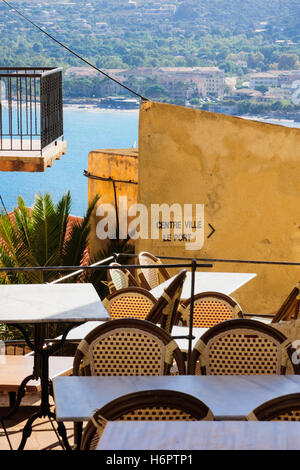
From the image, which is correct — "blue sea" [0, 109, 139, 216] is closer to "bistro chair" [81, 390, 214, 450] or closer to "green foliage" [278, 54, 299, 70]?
"green foliage" [278, 54, 299, 70]

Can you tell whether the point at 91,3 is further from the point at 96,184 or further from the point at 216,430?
the point at 216,430

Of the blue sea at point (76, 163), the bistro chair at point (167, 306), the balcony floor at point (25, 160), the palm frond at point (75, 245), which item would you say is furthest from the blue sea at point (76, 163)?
the bistro chair at point (167, 306)

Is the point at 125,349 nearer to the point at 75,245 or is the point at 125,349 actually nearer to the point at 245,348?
the point at 245,348

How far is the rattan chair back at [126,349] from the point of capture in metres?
3.29

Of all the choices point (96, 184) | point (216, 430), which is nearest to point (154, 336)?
point (216, 430)

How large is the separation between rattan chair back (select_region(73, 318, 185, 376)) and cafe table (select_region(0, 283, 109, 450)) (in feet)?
0.69

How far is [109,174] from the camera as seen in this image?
12.9m

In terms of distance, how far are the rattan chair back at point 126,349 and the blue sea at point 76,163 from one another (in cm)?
6104

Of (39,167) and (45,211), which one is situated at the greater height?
(39,167)

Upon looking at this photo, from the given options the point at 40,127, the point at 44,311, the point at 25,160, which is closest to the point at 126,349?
the point at 44,311

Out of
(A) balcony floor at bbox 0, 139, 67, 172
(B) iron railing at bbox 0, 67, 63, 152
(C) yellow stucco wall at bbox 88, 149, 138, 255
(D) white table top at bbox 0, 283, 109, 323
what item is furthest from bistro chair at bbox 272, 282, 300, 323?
(C) yellow stucco wall at bbox 88, 149, 138, 255
